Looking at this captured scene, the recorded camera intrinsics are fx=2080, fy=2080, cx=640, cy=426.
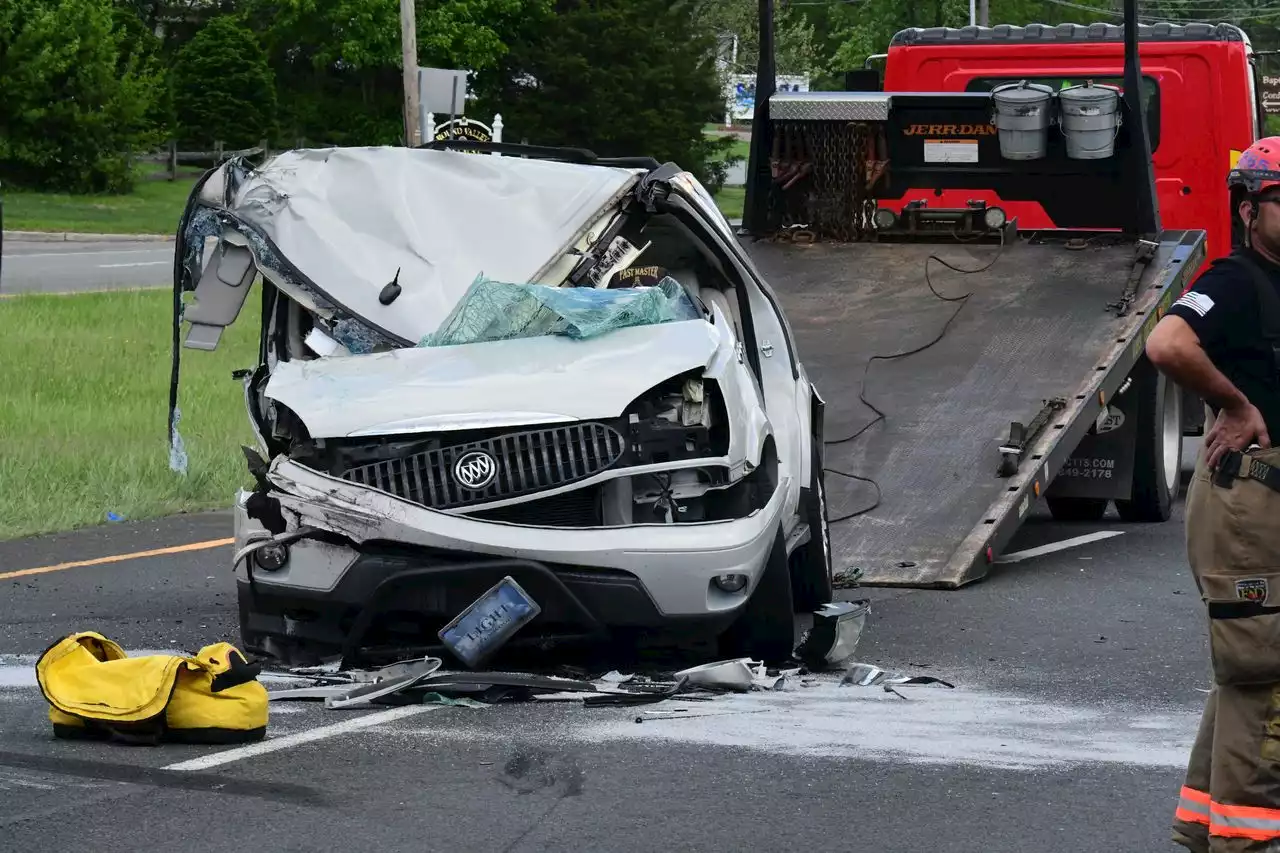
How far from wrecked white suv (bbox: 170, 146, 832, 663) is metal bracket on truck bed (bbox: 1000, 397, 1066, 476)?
2.20m

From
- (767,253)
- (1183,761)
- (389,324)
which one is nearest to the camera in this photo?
(1183,761)

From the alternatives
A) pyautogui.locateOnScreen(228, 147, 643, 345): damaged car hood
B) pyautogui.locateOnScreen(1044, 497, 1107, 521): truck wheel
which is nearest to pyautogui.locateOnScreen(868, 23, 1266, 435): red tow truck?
pyautogui.locateOnScreen(1044, 497, 1107, 521): truck wheel

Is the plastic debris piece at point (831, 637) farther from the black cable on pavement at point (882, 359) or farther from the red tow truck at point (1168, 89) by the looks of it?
the red tow truck at point (1168, 89)

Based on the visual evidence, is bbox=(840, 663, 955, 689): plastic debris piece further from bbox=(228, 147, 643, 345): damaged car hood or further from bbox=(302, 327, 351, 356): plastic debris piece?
bbox=(302, 327, 351, 356): plastic debris piece

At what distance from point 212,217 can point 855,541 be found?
3713 millimetres

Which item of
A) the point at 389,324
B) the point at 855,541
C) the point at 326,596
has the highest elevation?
the point at 389,324

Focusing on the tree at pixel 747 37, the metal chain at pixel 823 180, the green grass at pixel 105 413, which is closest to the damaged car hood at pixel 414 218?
the green grass at pixel 105 413

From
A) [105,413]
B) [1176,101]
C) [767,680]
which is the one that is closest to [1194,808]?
[767,680]

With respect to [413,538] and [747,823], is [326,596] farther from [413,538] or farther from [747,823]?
[747,823]

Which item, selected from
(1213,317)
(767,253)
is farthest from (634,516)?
(767,253)

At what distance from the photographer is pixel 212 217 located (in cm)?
775

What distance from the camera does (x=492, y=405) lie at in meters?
6.96

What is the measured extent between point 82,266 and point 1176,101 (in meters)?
20.7

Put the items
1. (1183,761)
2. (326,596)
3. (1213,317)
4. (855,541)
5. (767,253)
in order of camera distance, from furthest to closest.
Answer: (767,253), (855,541), (326,596), (1183,761), (1213,317)
